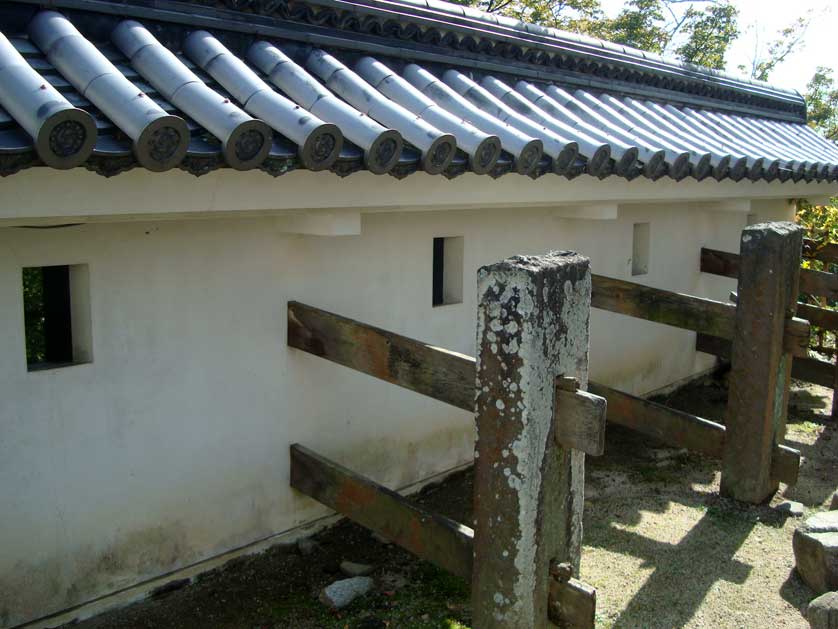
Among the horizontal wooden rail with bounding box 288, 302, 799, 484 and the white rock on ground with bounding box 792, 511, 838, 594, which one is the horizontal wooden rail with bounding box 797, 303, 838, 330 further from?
the white rock on ground with bounding box 792, 511, 838, 594

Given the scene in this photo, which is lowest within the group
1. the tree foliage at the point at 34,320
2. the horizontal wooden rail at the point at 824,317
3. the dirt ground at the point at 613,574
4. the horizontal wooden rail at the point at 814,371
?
the dirt ground at the point at 613,574

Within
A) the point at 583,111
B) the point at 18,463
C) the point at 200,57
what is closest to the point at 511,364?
the point at 200,57

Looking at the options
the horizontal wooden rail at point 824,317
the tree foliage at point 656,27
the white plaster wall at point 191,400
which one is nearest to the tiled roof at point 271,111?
→ the white plaster wall at point 191,400

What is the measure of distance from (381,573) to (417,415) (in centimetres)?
122

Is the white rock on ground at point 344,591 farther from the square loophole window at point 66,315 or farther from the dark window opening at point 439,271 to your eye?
the dark window opening at point 439,271

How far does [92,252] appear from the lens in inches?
142

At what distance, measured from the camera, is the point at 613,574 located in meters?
4.48

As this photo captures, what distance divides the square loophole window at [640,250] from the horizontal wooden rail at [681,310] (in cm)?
208

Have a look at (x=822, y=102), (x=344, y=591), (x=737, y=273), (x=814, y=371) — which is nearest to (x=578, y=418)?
(x=344, y=591)

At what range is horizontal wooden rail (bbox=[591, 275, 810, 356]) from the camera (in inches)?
205

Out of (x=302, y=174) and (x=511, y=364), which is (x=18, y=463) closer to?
(x=302, y=174)

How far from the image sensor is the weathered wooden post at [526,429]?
2895 millimetres

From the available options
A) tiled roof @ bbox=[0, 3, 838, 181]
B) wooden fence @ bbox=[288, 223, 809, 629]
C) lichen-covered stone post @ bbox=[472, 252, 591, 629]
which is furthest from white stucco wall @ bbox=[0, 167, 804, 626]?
lichen-covered stone post @ bbox=[472, 252, 591, 629]

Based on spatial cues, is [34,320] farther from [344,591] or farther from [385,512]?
[385,512]
